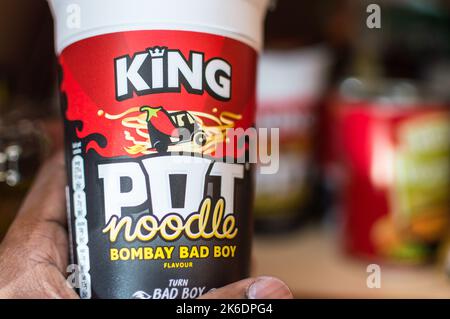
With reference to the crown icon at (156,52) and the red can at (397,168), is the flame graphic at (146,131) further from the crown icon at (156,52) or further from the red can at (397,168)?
the red can at (397,168)

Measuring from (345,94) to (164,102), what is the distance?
632 millimetres

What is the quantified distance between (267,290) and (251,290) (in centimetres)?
1

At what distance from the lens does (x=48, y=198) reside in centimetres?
57

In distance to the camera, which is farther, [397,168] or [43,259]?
[397,168]

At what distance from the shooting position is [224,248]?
0.50 m

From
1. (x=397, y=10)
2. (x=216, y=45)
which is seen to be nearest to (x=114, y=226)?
(x=216, y=45)

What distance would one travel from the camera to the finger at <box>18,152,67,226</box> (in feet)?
1.84

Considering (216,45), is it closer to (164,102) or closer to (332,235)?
(164,102)

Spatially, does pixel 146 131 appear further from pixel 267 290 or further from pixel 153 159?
pixel 267 290

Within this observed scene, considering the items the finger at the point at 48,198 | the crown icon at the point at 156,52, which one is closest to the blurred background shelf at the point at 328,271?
the finger at the point at 48,198

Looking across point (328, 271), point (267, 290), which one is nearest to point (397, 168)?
point (328, 271)

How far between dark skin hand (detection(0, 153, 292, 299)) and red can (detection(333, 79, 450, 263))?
0.55 metres

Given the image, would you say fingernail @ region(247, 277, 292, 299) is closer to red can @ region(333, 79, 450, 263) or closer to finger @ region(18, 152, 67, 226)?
finger @ region(18, 152, 67, 226)

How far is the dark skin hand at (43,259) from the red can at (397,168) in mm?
555
